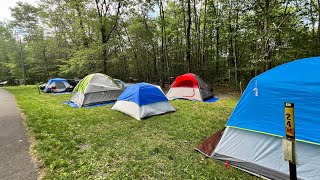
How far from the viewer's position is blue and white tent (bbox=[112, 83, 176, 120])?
5.89 m

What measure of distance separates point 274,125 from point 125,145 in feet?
8.82

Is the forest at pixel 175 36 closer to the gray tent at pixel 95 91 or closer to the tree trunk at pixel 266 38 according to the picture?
the tree trunk at pixel 266 38

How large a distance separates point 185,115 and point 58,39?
17.5 metres

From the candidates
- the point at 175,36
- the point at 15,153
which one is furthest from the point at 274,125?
the point at 175,36

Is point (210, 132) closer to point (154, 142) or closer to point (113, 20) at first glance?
point (154, 142)

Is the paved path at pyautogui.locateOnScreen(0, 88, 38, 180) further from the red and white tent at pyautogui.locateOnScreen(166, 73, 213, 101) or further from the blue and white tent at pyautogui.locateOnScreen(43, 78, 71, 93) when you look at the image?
the blue and white tent at pyautogui.locateOnScreen(43, 78, 71, 93)

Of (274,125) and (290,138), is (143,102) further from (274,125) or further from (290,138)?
(290,138)

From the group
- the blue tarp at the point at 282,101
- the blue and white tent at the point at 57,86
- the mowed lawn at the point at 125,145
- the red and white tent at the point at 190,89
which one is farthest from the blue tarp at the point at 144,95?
the blue and white tent at the point at 57,86

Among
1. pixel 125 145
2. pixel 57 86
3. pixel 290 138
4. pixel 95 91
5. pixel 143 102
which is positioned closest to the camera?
pixel 290 138

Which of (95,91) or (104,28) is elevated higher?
(104,28)

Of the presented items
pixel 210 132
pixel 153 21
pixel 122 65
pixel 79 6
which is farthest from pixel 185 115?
pixel 122 65

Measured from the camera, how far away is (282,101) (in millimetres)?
2801

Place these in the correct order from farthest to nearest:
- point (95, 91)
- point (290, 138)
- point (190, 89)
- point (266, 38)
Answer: point (190, 89) → point (95, 91) → point (266, 38) → point (290, 138)

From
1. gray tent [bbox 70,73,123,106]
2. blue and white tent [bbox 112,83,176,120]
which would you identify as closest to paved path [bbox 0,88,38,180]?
gray tent [bbox 70,73,123,106]
